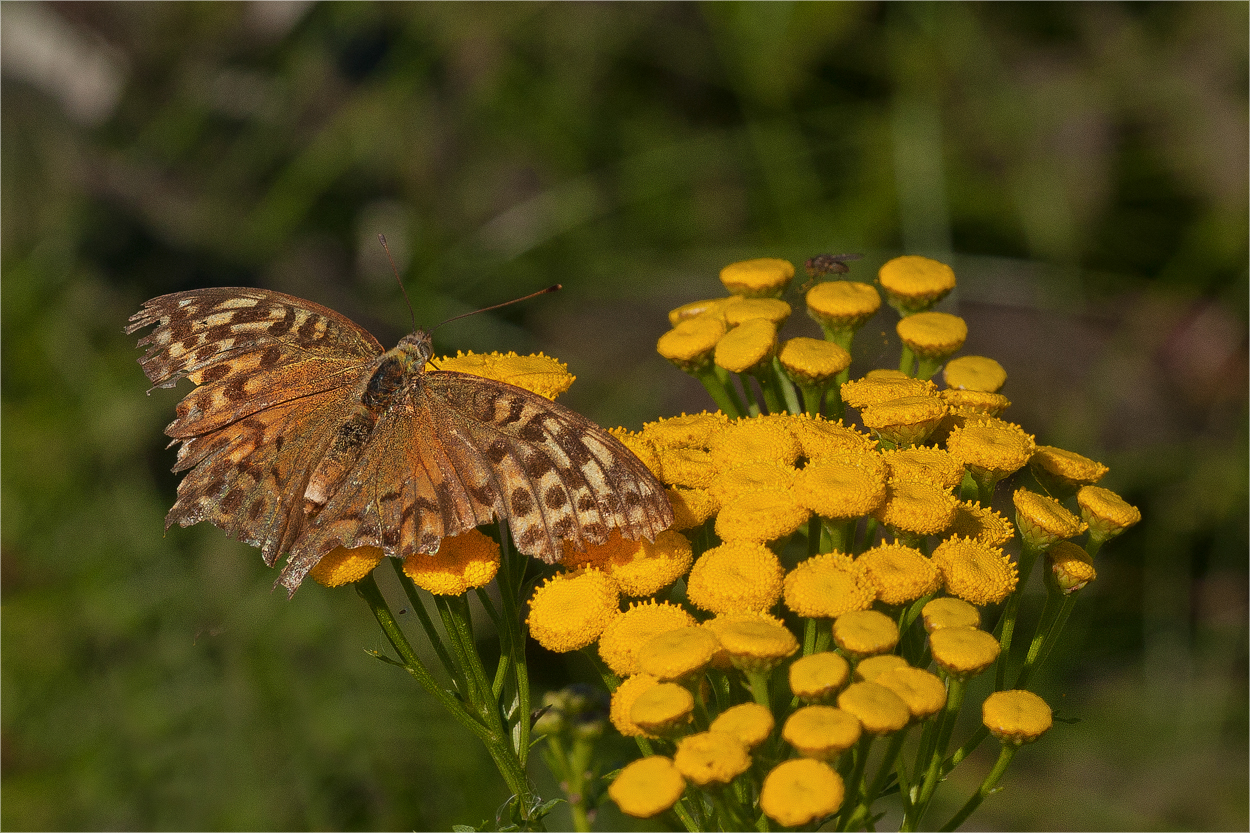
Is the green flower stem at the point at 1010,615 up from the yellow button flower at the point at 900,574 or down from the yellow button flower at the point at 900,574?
down

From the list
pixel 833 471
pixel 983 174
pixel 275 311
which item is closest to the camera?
pixel 833 471

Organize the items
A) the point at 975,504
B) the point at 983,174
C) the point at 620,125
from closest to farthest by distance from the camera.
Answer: the point at 975,504 → the point at 983,174 → the point at 620,125

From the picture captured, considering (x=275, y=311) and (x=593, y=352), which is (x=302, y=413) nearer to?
(x=275, y=311)

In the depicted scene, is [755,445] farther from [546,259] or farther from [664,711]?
[546,259]

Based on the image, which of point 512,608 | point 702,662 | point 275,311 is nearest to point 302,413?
point 275,311

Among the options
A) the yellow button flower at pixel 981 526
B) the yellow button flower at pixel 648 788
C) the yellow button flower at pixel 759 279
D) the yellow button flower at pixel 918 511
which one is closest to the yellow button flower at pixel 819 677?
the yellow button flower at pixel 648 788

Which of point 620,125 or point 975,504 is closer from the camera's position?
point 975,504

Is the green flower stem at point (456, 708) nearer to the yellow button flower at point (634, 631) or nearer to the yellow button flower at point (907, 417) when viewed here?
the yellow button flower at point (634, 631)

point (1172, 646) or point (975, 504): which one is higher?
point (975, 504)
